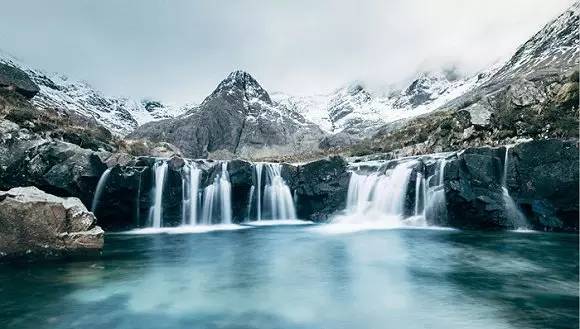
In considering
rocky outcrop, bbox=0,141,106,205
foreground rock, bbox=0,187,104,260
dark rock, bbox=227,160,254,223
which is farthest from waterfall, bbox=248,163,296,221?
foreground rock, bbox=0,187,104,260

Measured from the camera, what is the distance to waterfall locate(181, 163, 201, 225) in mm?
34031

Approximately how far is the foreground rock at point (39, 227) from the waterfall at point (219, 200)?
591 inches

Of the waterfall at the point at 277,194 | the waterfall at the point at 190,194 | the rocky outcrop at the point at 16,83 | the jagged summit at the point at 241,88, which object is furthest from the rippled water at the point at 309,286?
the jagged summit at the point at 241,88

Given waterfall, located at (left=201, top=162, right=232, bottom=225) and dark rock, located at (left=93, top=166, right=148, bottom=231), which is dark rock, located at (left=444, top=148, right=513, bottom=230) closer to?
waterfall, located at (left=201, top=162, right=232, bottom=225)

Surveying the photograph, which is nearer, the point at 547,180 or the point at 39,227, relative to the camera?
the point at 39,227

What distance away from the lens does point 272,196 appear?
38.2m

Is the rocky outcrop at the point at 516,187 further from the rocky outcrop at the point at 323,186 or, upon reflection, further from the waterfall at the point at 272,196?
the waterfall at the point at 272,196

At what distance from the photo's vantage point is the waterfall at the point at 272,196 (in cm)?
3769

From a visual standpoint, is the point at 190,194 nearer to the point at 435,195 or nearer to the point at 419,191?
the point at 419,191

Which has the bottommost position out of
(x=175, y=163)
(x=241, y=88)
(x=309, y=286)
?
(x=309, y=286)

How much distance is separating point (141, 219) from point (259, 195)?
1050 centimetres

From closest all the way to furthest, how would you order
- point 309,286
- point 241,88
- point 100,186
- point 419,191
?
point 309,286 → point 100,186 → point 419,191 → point 241,88

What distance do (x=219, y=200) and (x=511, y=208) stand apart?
22.4 meters

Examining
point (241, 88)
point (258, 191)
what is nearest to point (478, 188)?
point (258, 191)
